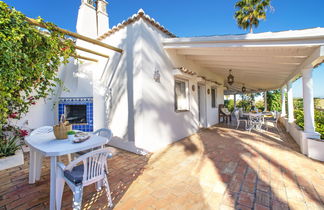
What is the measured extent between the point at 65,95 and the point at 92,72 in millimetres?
1444

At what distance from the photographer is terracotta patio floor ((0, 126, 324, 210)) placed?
2092 millimetres

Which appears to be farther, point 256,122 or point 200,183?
point 256,122

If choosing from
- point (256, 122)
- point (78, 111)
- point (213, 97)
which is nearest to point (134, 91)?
point (78, 111)

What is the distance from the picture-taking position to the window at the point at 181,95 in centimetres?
566

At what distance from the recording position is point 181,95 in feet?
19.5

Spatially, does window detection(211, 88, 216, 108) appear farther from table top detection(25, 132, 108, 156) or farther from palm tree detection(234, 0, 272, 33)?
table top detection(25, 132, 108, 156)

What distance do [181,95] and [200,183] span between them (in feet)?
12.6

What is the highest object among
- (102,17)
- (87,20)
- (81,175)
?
(102,17)

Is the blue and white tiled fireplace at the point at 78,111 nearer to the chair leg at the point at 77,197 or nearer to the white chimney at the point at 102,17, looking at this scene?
the white chimney at the point at 102,17

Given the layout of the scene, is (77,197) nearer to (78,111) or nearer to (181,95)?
(78,111)

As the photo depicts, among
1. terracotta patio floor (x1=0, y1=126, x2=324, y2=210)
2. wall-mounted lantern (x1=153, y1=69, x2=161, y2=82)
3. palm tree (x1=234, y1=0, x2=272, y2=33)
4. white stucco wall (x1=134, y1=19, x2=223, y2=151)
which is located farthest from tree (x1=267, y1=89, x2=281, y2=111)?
wall-mounted lantern (x1=153, y1=69, x2=161, y2=82)

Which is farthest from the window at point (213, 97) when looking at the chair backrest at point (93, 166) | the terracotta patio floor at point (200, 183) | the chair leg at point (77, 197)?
the chair leg at point (77, 197)

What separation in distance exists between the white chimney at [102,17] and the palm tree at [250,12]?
10.8 meters

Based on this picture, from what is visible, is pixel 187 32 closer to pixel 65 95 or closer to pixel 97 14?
pixel 97 14
